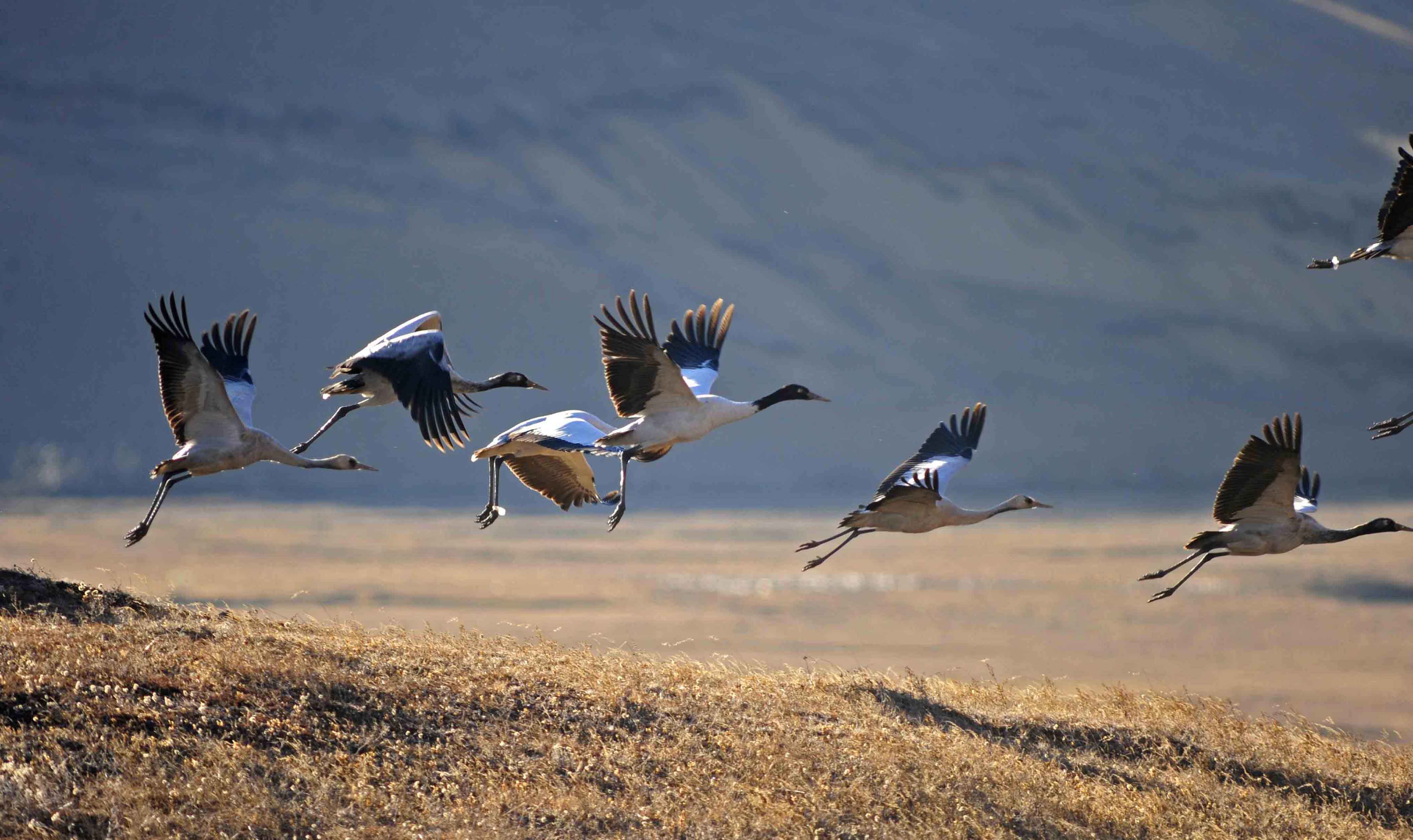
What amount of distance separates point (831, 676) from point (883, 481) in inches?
80.9

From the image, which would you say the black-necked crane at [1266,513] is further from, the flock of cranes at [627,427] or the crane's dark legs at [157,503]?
the crane's dark legs at [157,503]

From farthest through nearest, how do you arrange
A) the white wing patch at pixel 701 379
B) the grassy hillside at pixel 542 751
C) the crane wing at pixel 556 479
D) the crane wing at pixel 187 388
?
the crane wing at pixel 556 479
the white wing patch at pixel 701 379
the crane wing at pixel 187 388
the grassy hillside at pixel 542 751

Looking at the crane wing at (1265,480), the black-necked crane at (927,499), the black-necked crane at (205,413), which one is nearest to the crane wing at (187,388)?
the black-necked crane at (205,413)

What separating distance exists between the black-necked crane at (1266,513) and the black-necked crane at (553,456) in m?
5.68

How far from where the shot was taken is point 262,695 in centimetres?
833

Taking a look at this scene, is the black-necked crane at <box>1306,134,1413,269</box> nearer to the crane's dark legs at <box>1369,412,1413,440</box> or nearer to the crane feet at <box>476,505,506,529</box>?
the crane's dark legs at <box>1369,412,1413,440</box>

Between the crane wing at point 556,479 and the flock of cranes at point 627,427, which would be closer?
the flock of cranes at point 627,427

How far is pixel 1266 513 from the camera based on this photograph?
11492 mm

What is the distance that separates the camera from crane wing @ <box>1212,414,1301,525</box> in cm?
1051

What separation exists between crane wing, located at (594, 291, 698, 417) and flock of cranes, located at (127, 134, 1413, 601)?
0.04 feet

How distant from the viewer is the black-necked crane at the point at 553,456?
10727 mm

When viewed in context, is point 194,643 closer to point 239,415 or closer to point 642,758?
point 239,415

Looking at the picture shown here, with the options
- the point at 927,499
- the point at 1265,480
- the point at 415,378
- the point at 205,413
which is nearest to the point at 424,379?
the point at 415,378

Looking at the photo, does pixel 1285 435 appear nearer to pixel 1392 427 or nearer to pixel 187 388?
pixel 1392 427
